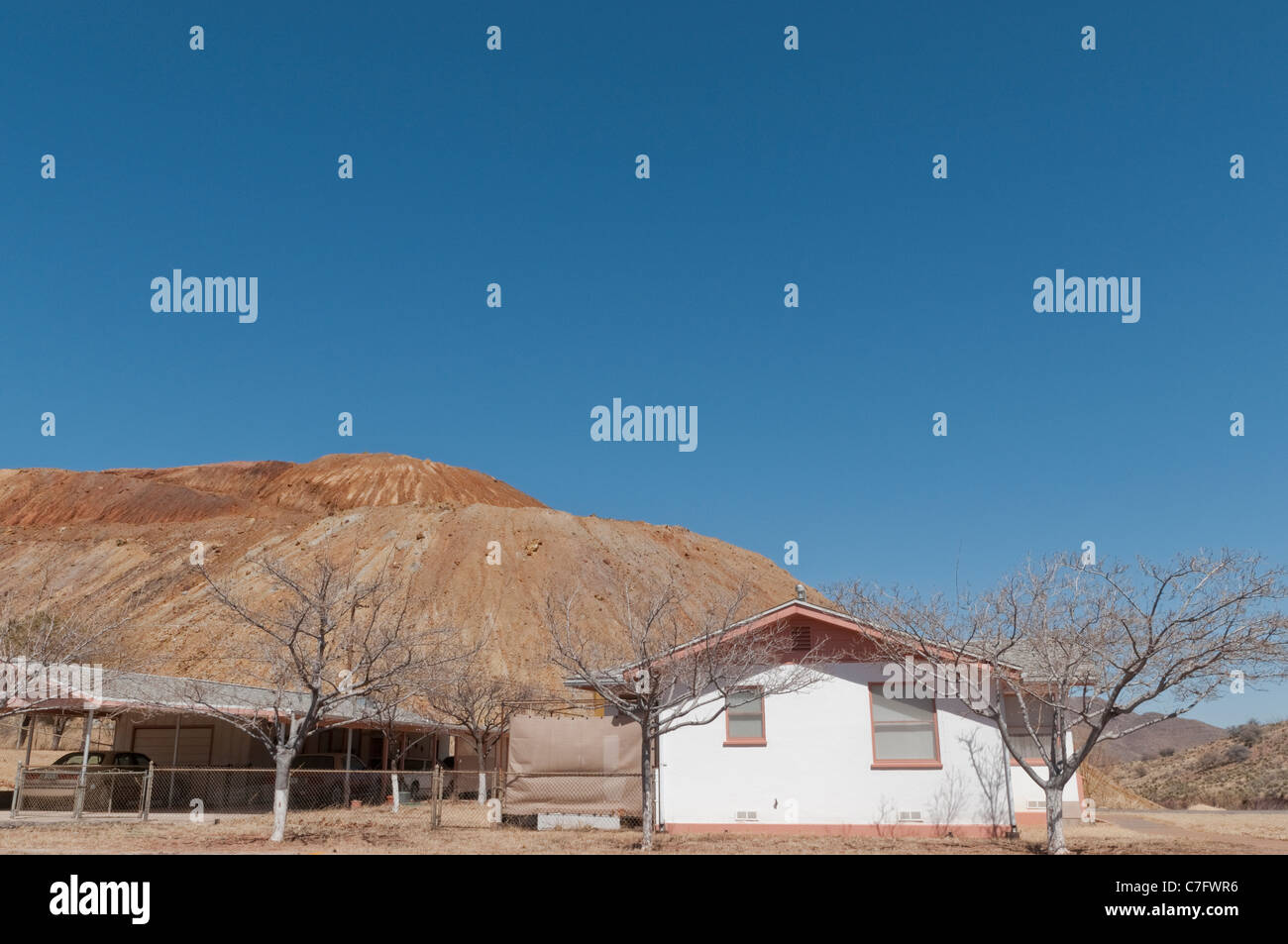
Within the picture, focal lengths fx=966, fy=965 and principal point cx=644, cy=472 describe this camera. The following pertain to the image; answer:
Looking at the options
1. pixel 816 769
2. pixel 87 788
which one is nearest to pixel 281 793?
pixel 816 769

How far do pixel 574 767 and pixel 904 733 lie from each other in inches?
329

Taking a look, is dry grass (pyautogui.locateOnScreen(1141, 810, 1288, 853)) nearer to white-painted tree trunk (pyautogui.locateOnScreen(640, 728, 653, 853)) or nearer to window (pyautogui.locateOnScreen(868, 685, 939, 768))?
window (pyautogui.locateOnScreen(868, 685, 939, 768))

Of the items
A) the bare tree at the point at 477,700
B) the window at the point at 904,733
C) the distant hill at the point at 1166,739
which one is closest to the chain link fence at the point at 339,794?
the bare tree at the point at 477,700

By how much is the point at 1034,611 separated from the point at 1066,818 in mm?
11290

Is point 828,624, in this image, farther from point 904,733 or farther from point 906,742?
point 906,742

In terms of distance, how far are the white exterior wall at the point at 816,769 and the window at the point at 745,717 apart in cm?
17

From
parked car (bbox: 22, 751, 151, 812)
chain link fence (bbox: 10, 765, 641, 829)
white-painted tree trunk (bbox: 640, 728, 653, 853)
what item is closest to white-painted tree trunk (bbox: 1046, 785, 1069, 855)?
white-painted tree trunk (bbox: 640, 728, 653, 853)

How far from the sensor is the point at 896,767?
20.5 m

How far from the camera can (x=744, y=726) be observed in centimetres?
2147

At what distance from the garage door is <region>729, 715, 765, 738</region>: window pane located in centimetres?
2242

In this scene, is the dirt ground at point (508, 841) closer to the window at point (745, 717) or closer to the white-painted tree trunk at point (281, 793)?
the white-painted tree trunk at point (281, 793)

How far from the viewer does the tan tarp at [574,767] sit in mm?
23594

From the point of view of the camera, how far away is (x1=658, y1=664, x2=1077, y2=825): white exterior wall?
67.0 feet
